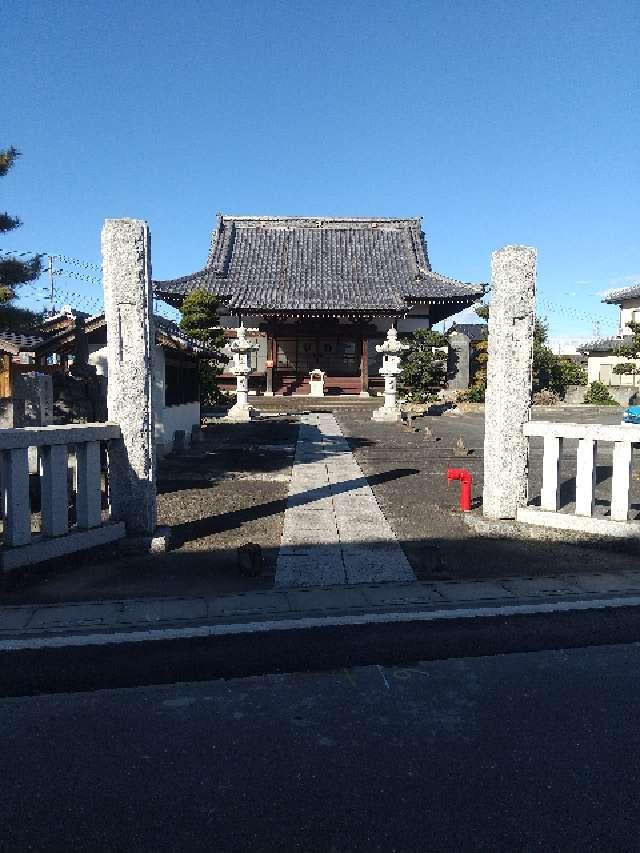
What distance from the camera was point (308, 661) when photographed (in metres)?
4.40

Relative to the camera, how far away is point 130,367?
7.22m

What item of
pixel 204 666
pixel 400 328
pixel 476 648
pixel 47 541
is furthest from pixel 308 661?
pixel 400 328

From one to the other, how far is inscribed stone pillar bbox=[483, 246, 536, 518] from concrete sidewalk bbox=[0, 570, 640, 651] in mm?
2167

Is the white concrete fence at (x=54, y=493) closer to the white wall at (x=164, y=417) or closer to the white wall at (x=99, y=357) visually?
the white wall at (x=164, y=417)

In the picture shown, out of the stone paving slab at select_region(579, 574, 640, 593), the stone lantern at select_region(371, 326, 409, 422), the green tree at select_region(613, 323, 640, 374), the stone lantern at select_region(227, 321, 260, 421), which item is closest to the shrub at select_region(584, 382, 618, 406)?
the green tree at select_region(613, 323, 640, 374)

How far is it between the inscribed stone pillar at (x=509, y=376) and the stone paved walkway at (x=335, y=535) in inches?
70.3

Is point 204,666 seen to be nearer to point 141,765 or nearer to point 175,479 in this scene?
point 141,765

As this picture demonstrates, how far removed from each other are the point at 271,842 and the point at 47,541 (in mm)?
4902

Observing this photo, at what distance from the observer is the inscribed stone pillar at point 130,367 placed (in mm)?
7078

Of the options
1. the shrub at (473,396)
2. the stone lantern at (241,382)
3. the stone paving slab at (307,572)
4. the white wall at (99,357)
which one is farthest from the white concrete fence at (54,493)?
the shrub at (473,396)

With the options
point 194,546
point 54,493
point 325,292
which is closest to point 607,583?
point 194,546

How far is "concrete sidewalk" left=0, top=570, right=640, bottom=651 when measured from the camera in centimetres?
491

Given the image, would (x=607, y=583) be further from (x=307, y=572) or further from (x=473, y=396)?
(x=473, y=396)

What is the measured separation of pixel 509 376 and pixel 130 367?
5201 mm
